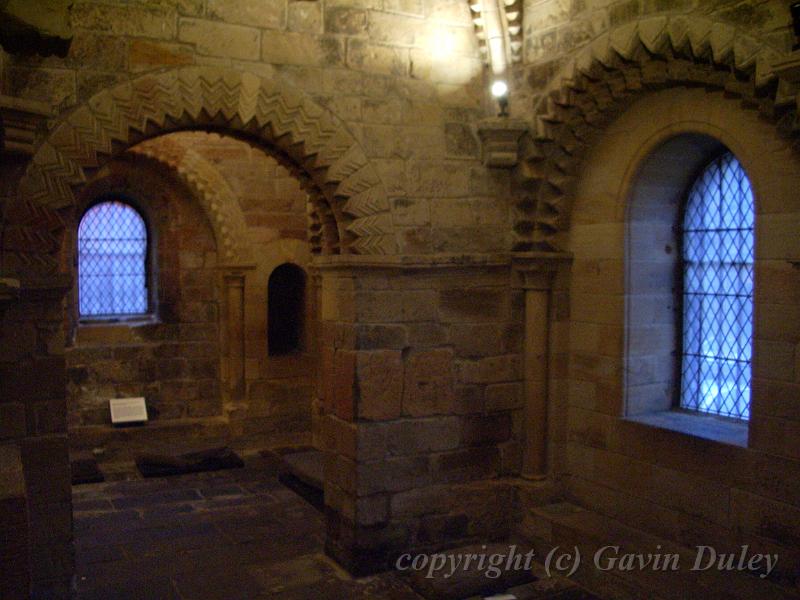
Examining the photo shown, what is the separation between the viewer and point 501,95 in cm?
545

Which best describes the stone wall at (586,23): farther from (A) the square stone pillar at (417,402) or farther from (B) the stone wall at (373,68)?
(A) the square stone pillar at (417,402)

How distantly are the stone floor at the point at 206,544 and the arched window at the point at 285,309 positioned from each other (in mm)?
2054

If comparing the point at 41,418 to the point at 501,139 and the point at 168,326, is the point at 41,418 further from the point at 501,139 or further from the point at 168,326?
the point at 168,326

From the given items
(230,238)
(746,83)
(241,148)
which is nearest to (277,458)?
(230,238)

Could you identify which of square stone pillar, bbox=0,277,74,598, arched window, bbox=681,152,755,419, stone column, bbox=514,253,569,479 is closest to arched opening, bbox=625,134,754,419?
arched window, bbox=681,152,755,419

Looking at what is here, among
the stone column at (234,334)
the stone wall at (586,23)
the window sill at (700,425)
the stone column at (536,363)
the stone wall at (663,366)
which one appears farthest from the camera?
the stone column at (234,334)

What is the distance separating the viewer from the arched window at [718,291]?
473 cm

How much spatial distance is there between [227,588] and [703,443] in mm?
3020

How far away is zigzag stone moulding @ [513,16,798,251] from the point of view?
4.05m

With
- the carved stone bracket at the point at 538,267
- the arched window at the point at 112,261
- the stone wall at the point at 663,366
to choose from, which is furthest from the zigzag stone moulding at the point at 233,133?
the arched window at the point at 112,261

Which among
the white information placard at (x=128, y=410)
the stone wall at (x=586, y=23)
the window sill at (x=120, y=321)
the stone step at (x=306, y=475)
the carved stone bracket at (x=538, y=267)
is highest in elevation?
the stone wall at (x=586, y=23)

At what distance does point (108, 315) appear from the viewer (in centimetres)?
913

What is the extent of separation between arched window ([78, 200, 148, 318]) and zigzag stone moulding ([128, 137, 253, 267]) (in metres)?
0.83

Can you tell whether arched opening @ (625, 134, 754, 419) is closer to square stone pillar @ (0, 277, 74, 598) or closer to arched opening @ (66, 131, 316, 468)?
square stone pillar @ (0, 277, 74, 598)
